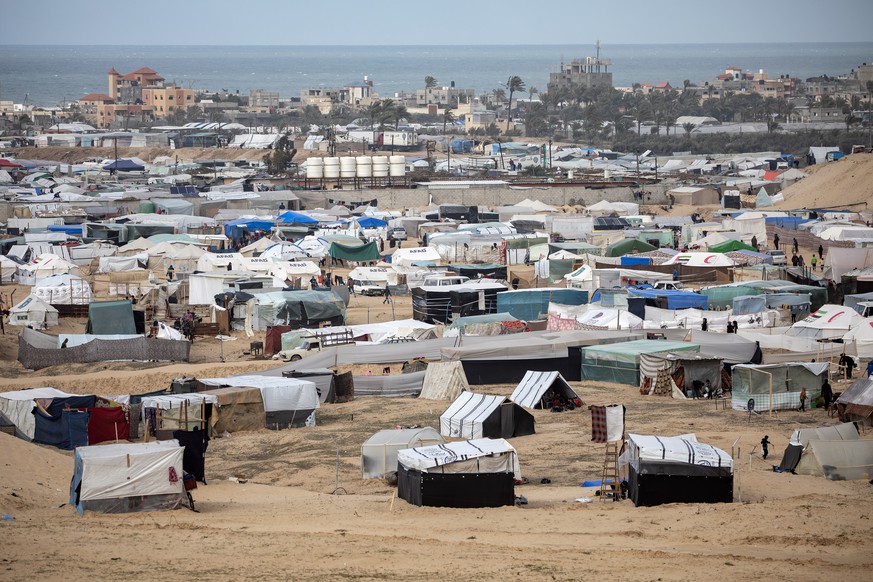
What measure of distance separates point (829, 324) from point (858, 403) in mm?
6214

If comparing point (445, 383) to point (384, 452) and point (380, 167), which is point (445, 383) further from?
point (380, 167)

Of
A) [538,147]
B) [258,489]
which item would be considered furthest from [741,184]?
[258,489]

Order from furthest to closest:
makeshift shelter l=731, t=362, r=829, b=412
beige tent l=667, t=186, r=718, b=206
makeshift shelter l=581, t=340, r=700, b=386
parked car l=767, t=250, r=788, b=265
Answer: beige tent l=667, t=186, r=718, b=206
parked car l=767, t=250, r=788, b=265
makeshift shelter l=581, t=340, r=700, b=386
makeshift shelter l=731, t=362, r=829, b=412

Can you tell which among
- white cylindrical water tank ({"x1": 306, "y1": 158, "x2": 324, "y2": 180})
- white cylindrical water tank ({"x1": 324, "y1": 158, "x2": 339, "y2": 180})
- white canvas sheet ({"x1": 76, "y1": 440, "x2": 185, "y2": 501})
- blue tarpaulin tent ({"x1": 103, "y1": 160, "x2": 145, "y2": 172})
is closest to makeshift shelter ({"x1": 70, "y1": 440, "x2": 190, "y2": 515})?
white canvas sheet ({"x1": 76, "y1": 440, "x2": 185, "y2": 501})

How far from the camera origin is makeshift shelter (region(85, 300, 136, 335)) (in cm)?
2484

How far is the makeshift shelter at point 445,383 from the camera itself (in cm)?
1964

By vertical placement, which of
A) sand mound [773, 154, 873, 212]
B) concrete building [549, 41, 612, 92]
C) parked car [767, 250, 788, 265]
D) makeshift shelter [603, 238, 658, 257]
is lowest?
parked car [767, 250, 788, 265]

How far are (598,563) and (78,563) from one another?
4336 millimetres

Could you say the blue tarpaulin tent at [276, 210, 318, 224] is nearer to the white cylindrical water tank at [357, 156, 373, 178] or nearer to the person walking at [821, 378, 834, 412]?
the white cylindrical water tank at [357, 156, 373, 178]

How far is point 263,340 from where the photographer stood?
25141 millimetres

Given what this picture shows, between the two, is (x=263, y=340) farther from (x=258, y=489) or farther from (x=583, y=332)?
(x=258, y=489)

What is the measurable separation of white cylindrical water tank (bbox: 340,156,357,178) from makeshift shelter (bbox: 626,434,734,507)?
150 ft

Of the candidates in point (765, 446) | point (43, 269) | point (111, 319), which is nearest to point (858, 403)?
point (765, 446)

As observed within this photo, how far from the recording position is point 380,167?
58.2 m
